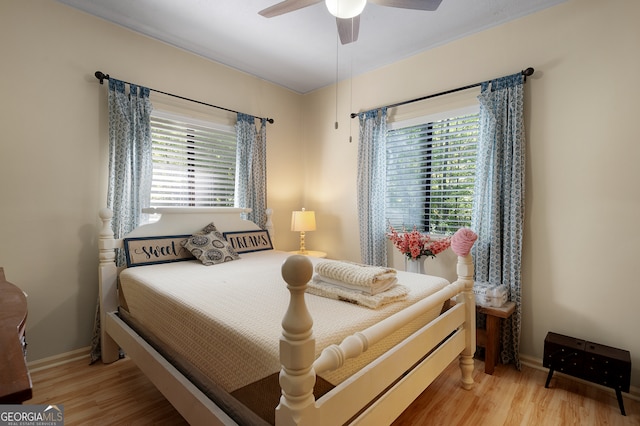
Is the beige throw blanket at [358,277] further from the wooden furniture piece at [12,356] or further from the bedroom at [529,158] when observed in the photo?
the bedroom at [529,158]

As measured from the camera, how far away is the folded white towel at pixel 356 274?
1525mm

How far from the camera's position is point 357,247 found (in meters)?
3.53

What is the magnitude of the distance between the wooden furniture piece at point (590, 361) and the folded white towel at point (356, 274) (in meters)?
1.36

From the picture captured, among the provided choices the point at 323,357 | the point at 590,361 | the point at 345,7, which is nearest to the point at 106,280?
the point at 323,357

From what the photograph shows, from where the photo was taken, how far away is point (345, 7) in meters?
1.65

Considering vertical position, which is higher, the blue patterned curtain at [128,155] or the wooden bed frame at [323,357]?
the blue patterned curtain at [128,155]

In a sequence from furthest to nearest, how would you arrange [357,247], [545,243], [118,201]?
1. [357,247]
2. [118,201]
3. [545,243]

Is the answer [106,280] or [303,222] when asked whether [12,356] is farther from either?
[303,222]

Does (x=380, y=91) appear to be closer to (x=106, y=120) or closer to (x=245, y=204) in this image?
(x=245, y=204)

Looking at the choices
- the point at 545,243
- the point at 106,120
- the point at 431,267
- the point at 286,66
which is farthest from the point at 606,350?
the point at 106,120

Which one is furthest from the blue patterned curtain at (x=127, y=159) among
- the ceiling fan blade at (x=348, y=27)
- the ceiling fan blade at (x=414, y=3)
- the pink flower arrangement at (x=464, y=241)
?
the pink flower arrangement at (x=464, y=241)

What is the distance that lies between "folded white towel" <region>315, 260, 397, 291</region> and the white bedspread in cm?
13

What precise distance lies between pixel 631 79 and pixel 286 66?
284 centimetres

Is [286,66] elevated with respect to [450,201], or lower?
elevated
